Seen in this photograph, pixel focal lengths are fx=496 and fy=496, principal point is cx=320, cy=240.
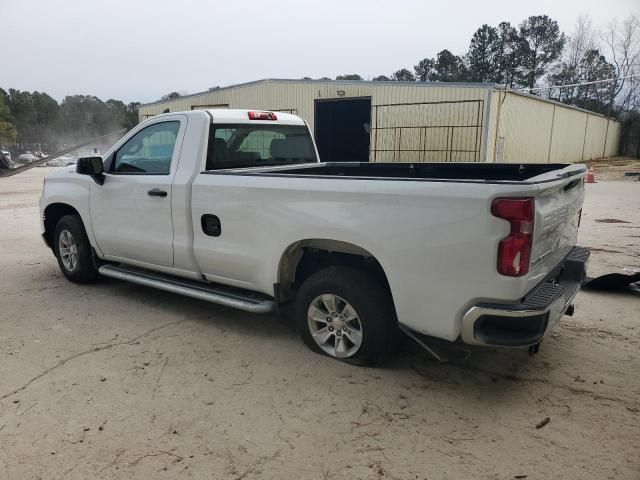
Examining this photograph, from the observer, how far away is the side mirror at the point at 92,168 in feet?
15.9

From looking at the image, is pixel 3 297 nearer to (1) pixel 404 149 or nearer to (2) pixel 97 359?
(2) pixel 97 359

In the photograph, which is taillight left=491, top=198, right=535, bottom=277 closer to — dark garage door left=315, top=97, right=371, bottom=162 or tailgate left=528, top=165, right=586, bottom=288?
tailgate left=528, top=165, right=586, bottom=288

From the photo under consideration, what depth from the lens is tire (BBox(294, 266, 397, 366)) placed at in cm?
340

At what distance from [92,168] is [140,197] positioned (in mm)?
689

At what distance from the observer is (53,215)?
586 centimetres

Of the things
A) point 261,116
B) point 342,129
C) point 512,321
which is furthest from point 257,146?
point 342,129

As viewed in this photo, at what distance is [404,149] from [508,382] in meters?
18.3

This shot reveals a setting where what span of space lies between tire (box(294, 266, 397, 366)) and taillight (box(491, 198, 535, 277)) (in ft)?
3.02

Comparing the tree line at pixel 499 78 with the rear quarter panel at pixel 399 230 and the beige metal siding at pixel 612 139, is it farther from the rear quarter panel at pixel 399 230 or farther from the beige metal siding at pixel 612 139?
the rear quarter panel at pixel 399 230

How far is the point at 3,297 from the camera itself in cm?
530

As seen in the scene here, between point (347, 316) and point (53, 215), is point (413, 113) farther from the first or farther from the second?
point (347, 316)

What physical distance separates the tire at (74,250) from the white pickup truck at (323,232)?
0.02 meters

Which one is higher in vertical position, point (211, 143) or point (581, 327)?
point (211, 143)

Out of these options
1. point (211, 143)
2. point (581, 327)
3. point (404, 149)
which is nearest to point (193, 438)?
point (211, 143)
